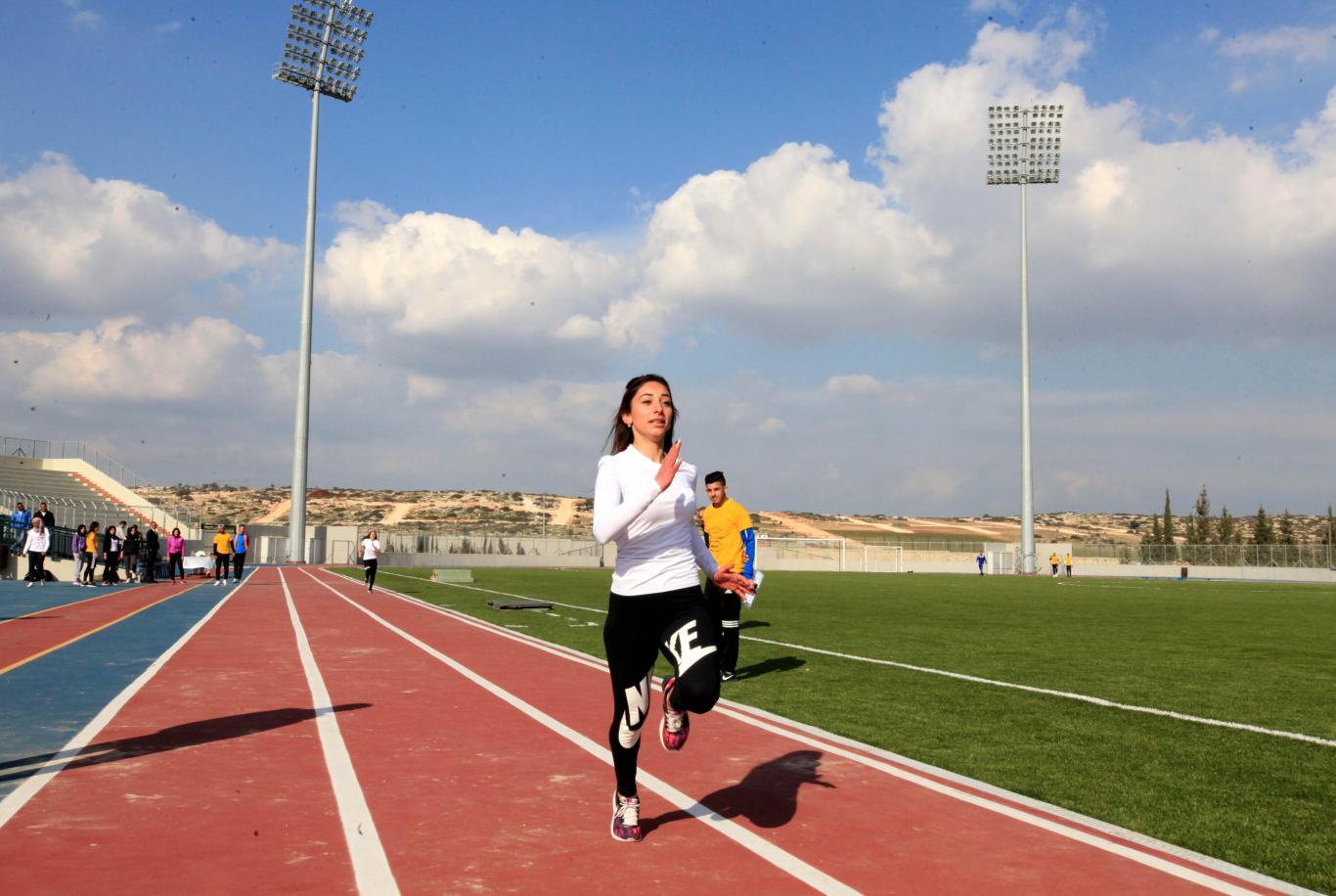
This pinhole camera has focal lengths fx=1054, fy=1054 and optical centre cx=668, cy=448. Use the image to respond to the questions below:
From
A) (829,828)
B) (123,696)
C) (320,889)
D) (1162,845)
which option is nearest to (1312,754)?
(1162,845)

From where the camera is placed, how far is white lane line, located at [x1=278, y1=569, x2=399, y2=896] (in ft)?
13.8

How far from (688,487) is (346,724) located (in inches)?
176

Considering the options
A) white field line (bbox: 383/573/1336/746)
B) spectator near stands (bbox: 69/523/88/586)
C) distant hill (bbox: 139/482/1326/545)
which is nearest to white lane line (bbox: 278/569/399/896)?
white field line (bbox: 383/573/1336/746)

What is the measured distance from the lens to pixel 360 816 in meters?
5.19

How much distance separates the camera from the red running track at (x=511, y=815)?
4.28 m

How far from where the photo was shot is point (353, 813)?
5.27 metres

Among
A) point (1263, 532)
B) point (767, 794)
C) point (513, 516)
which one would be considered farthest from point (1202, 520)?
point (767, 794)

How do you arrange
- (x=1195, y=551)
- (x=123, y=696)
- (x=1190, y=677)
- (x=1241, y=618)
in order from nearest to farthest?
(x=123, y=696)
(x=1190, y=677)
(x=1241, y=618)
(x=1195, y=551)

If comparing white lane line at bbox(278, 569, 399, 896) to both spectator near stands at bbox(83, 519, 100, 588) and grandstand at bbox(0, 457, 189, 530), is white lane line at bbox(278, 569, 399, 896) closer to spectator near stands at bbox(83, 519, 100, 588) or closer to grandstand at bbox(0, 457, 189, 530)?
spectator near stands at bbox(83, 519, 100, 588)

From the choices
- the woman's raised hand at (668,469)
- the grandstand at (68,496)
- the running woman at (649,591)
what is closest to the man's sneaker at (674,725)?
the running woman at (649,591)

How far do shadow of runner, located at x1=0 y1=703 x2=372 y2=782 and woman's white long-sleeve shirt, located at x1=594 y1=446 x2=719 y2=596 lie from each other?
387 cm

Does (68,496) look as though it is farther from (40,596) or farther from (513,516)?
(513,516)

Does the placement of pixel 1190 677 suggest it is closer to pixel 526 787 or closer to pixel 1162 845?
pixel 1162 845

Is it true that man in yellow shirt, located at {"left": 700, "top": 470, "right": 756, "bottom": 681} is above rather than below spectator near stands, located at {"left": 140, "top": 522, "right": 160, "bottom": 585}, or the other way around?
above
